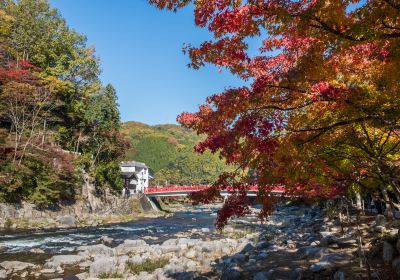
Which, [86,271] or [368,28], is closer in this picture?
[368,28]

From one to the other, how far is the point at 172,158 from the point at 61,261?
10566 cm

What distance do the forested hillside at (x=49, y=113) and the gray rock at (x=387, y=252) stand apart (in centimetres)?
2768

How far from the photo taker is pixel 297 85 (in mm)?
5621

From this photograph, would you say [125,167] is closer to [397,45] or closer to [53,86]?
[53,86]

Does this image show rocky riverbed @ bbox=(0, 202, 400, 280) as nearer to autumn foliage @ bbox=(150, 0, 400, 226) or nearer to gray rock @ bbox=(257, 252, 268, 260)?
gray rock @ bbox=(257, 252, 268, 260)

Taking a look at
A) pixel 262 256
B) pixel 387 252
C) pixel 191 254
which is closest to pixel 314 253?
pixel 262 256

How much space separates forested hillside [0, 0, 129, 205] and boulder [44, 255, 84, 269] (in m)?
15.3

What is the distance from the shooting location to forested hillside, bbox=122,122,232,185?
287 feet

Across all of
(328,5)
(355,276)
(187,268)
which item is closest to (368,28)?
(328,5)

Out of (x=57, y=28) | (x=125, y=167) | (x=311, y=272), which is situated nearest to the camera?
(x=311, y=272)

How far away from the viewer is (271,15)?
4.81 meters

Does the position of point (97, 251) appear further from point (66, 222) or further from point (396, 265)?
point (396, 265)

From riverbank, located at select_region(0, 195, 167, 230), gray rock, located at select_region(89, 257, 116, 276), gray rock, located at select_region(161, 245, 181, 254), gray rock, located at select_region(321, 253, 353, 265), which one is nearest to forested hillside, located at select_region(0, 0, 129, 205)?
riverbank, located at select_region(0, 195, 167, 230)

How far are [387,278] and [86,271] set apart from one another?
11140 mm
